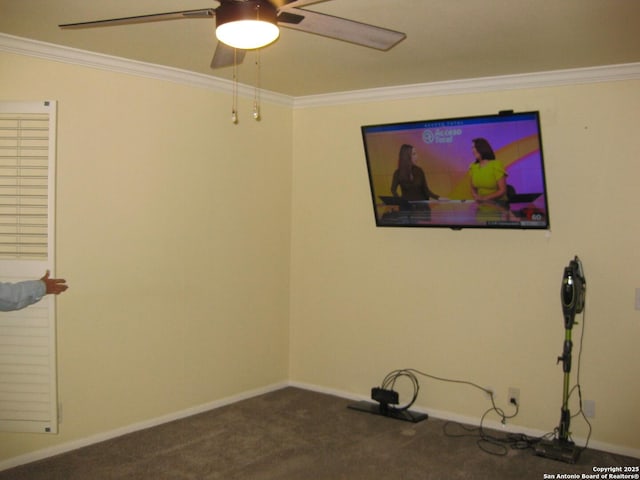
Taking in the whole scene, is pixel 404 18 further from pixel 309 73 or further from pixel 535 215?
pixel 535 215

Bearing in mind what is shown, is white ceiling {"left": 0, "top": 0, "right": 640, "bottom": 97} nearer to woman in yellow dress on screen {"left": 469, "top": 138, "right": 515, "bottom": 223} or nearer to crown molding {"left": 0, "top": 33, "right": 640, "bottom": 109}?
crown molding {"left": 0, "top": 33, "right": 640, "bottom": 109}

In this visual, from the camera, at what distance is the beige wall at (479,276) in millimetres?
3816

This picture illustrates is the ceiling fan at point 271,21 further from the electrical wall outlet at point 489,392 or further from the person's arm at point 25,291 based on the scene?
the electrical wall outlet at point 489,392

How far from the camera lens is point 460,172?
4.05 metres

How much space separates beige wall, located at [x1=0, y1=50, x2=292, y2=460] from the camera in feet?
12.2

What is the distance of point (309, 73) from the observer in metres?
4.17

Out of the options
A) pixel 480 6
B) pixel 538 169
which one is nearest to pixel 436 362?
pixel 538 169

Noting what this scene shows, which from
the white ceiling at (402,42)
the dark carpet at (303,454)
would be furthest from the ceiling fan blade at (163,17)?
the dark carpet at (303,454)

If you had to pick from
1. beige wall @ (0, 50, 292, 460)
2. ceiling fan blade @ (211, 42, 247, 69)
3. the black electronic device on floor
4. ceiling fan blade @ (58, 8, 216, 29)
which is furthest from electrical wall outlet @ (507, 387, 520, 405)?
ceiling fan blade @ (58, 8, 216, 29)

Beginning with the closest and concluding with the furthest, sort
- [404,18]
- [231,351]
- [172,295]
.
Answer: [404,18] < [172,295] < [231,351]

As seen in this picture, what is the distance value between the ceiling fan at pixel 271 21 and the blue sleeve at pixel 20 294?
1.49m

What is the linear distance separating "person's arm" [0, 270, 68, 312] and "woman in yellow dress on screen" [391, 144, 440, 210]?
2365 millimetres

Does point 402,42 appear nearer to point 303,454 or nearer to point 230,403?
point 303,454

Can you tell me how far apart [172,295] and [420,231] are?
1.90 metres
